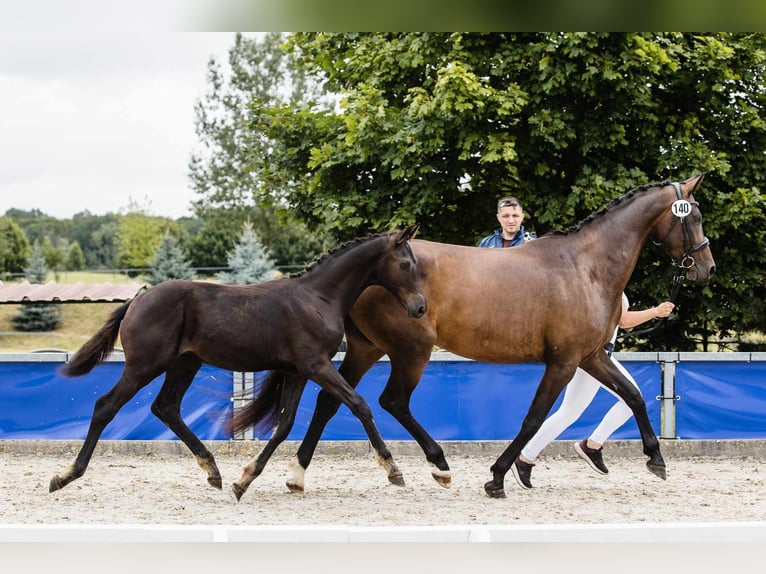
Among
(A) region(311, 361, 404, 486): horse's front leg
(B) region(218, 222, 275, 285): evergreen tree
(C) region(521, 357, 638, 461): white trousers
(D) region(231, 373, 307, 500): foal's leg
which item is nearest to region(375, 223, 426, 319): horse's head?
(A) region(311, 361, 404, 486): horse's front leg

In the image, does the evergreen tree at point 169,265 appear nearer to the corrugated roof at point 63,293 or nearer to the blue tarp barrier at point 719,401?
the corrugated roof at point 63,293

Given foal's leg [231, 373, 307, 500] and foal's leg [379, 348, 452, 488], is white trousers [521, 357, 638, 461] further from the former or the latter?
foal's leg [231, 373, 307, 500]

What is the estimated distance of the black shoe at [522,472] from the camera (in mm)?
6707

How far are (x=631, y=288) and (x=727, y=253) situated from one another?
1.46 m

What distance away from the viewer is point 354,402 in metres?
5.81

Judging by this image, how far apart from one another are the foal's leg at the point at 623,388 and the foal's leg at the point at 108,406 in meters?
2.93

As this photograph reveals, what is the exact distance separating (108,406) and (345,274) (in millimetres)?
1693

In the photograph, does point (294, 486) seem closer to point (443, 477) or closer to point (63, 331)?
point (443, 477)

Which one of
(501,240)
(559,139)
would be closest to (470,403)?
(501,240)

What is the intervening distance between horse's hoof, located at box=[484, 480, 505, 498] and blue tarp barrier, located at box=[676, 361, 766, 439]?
8.79 ft

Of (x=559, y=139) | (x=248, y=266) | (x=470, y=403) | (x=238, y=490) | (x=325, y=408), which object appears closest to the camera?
(x=238, y=490)

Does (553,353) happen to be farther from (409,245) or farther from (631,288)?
(631,288)

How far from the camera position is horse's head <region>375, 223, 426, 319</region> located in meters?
5.96

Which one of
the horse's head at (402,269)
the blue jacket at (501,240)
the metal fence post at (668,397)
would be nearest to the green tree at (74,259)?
the metal fence post at (668,397)
